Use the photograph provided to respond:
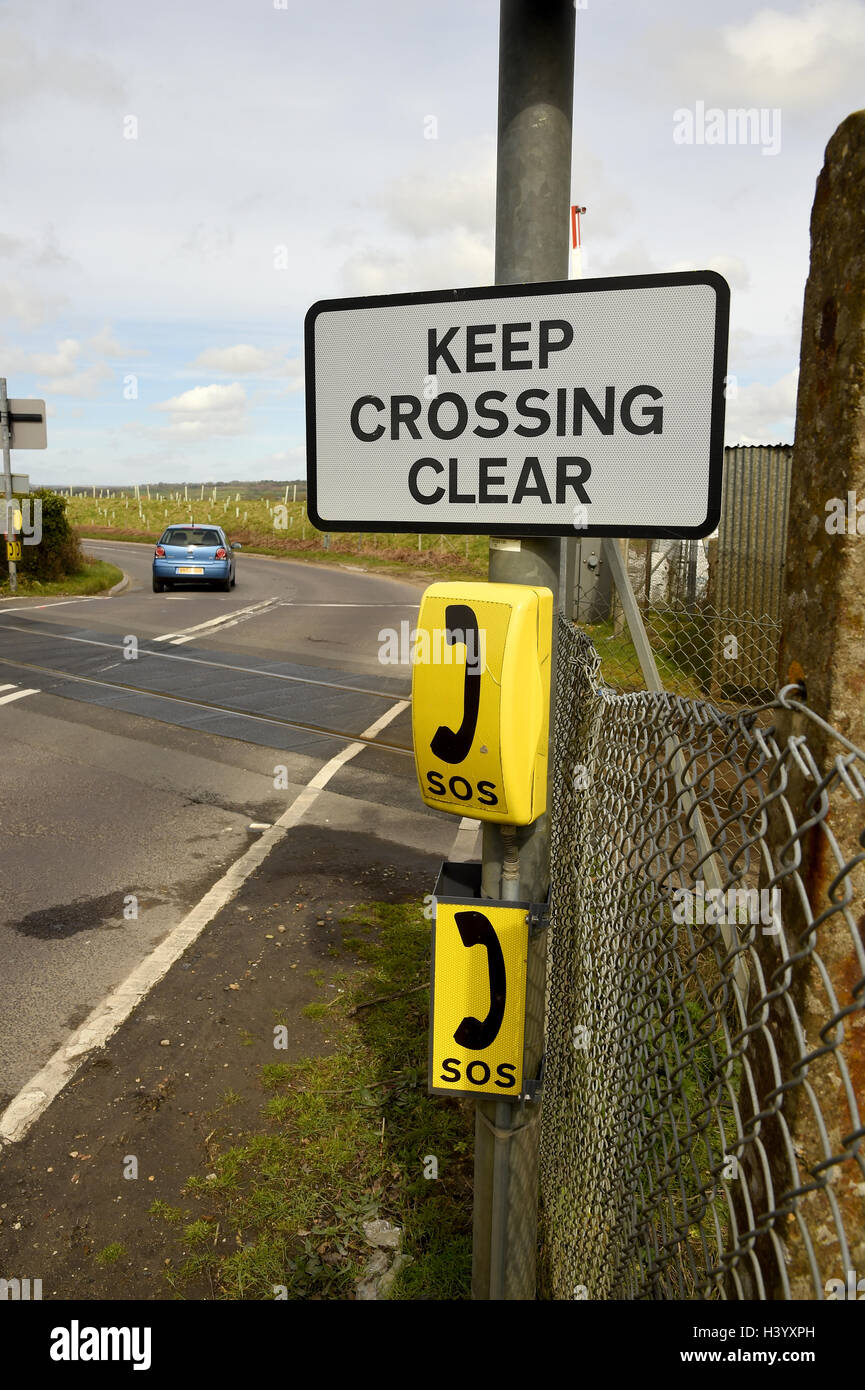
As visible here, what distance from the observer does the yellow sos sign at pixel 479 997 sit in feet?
6.77

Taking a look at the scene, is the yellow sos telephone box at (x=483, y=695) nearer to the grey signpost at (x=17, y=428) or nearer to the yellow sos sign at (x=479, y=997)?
the yellow sos sign at (x=479, y=997)

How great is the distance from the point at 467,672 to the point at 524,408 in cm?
54

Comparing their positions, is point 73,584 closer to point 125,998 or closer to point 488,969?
point 125,998

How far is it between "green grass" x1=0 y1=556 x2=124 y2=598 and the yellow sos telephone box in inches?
820

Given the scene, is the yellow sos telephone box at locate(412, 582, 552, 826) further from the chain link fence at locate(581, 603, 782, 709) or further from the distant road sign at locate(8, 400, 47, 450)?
the distant road sign at locate(8, 400, 47, 450)

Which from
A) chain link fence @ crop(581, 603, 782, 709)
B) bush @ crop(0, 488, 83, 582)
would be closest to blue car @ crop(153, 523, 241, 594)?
bush @ crop(0, 488, 83, 582)

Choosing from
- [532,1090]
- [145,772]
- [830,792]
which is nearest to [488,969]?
[532,1090]

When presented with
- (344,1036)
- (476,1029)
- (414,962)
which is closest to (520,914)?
(476,1029)

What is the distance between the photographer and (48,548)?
22.3 meters

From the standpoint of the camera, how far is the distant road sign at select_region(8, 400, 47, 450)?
19.6 m

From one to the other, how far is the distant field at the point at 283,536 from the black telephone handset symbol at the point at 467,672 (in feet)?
36.5

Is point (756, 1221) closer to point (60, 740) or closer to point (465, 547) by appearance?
point (60, 740)

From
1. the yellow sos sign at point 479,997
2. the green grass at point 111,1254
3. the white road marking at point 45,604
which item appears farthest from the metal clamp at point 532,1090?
the white road marking at point 45,604
